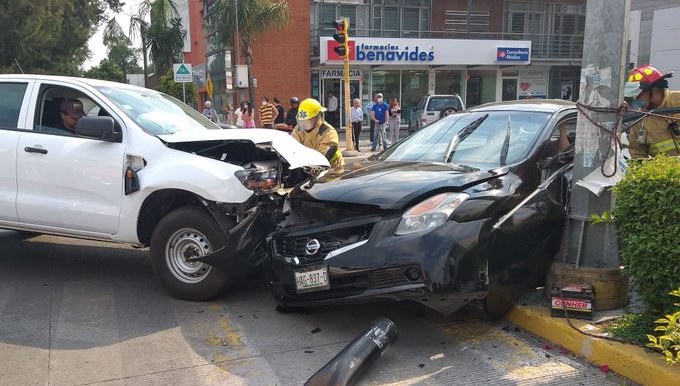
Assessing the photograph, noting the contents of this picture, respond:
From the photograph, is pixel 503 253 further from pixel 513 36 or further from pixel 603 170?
pixel 513 36

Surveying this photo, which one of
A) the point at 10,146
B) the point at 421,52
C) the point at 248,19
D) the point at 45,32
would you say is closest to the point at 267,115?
the point at 248,19

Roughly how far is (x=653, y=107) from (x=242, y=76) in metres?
21.0

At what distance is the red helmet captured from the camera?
509cm

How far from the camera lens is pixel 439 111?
21.4 m

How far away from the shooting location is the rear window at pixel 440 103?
70.4 feet

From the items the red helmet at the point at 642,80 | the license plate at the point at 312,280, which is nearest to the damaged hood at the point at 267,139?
the license plate at the point at 312,280

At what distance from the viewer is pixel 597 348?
3680 mm

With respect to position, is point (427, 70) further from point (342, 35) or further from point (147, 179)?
A: point (147, 179)

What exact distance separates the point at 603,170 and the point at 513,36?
2857 centimetres

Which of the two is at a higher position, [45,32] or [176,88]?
[45,32]

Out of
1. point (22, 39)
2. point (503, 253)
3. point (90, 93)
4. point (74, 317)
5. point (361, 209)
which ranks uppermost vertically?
point (22, 39)

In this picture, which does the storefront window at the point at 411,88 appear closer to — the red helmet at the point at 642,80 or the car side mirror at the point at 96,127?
the red helmet at the point at 642,80

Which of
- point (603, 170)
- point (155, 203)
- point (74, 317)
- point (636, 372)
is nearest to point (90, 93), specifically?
point (155, 203)

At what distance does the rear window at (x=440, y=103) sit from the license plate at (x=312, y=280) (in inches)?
713
